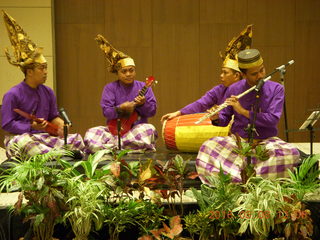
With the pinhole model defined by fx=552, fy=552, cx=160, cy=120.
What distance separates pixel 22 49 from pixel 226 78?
81.4 inches

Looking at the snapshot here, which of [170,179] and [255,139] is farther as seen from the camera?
[255,139]

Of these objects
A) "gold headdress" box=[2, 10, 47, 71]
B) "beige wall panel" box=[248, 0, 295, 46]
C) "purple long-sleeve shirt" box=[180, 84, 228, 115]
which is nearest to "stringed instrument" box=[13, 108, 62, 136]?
"gold headdress" box=[2, 10, 47, 71]

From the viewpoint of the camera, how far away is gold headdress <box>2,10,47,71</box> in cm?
542

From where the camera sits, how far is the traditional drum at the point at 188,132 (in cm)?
540

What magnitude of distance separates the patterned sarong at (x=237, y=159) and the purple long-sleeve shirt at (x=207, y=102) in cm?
107

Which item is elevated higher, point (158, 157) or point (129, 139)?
point (129, 139)

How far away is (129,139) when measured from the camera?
5.62 m

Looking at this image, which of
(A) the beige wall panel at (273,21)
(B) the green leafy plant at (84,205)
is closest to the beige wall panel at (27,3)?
(A) the beige wall panel at (273,21)

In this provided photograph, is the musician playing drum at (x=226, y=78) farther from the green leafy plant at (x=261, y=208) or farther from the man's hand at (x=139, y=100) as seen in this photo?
the green leafy plant at (x=261, y=208)

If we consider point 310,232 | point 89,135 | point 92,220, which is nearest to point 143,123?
point 89,135

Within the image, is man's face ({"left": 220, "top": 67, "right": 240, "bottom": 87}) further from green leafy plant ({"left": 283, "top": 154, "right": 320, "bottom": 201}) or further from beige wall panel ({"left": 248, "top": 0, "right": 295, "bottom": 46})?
beige wall panel ({"left": 248, "top": 0, "right": 295, "bottom": 46})

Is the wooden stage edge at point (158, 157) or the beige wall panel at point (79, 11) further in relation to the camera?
the beige wall panel at point (79, 11)

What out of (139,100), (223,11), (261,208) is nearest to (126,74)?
(139,100)

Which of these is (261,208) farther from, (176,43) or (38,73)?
(176,43)
